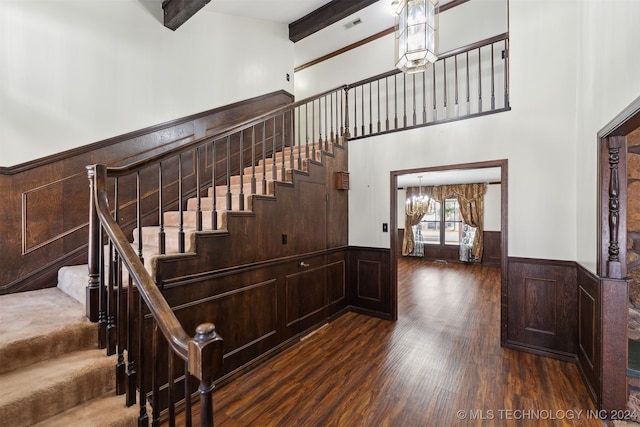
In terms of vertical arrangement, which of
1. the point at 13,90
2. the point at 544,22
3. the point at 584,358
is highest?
the point at 544,22

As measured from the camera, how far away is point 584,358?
2.58 m

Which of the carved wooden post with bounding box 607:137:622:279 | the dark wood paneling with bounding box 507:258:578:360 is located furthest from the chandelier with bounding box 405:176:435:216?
the carved wooden post with bounding box 607:137:622:279

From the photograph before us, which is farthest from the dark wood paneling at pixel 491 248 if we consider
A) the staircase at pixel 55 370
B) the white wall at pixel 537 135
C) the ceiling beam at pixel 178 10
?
the staircase at pixel 55 370

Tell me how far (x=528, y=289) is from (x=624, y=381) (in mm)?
1128

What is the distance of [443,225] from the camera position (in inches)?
352

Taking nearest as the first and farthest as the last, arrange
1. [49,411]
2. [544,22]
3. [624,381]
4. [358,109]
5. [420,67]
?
[49,411], [624,381], [420,67], [544,22], [358,109]

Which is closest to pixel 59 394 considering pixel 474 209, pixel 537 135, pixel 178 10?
pixel 178 10

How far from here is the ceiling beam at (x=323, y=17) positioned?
14.3 ft

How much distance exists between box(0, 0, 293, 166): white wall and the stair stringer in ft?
5.30

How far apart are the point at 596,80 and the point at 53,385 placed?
4.11m

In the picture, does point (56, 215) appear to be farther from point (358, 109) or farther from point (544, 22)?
point (544, 22)

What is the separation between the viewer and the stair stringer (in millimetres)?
2291

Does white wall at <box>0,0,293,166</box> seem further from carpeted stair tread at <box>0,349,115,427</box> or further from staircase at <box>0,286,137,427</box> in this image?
carpeted stair tread at <box>0,349,115,427</box>

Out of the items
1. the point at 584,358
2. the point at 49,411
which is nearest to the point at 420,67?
the point at 584,358
